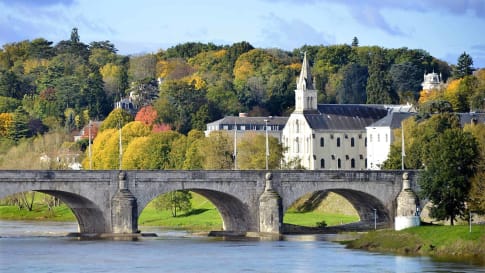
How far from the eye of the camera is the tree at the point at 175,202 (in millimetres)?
140250

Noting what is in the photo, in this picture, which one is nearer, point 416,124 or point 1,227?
point 1,227

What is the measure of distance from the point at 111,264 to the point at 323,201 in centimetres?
4658

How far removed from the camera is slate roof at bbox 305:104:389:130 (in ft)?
559

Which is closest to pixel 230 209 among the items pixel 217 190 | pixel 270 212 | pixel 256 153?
pixel 270 212

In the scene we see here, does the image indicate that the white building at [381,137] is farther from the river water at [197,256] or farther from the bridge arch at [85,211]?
the bridge arch at [85,211]

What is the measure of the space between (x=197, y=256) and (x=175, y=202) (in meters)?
42.1

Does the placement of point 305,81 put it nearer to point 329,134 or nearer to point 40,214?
point 329,134

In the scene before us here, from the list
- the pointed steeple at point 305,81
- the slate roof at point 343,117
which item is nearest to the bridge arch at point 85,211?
the slate roof at point 343,117

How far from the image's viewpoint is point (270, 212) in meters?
113

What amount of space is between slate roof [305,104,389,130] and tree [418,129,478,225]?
64.0 meters

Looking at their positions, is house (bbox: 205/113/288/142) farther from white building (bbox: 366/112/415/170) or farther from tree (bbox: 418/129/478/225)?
tree (bbox: 418/129/478/225)

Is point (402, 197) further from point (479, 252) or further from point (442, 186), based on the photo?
point (479, 252)

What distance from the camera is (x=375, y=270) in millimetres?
88812

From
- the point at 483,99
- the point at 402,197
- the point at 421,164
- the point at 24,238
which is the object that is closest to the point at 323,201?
the point at 421,164
